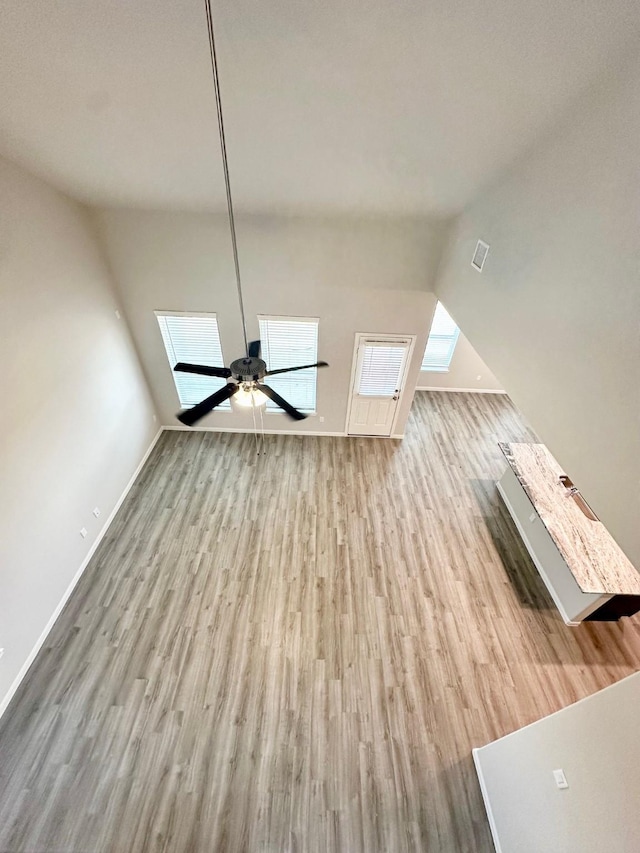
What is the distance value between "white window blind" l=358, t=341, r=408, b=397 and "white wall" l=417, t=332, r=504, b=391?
5.96 ft

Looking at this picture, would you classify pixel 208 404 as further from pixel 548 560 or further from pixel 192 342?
pixel 548 560

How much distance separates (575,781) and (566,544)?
2127 mm

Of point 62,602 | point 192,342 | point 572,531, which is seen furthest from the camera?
point 192,342

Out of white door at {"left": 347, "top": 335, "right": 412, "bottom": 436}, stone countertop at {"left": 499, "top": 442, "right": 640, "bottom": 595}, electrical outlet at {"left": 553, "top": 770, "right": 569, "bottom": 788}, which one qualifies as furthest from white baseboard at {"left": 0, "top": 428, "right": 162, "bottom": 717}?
stone countertop at {"left": 499, "top": 442, "right": 640, "bottom": 595}

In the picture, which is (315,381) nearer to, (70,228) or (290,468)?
(290,468)

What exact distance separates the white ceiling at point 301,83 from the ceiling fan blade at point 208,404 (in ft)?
6.03

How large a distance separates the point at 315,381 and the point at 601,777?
4697mm

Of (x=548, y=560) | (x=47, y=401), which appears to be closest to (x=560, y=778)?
(x=548, y=560)

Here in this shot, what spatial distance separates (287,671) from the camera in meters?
3.16

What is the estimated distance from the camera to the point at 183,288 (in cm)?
442

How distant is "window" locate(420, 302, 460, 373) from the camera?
21.2ft

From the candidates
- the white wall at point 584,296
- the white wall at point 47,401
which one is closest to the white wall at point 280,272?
the white wall at point 47,401

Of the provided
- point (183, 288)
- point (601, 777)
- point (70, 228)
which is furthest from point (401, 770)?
point (70, 228)

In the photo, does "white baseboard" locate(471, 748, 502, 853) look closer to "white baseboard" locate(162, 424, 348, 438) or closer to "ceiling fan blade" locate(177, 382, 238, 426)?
"ceiling fan blade" locate(177, 382, 238, 426)
